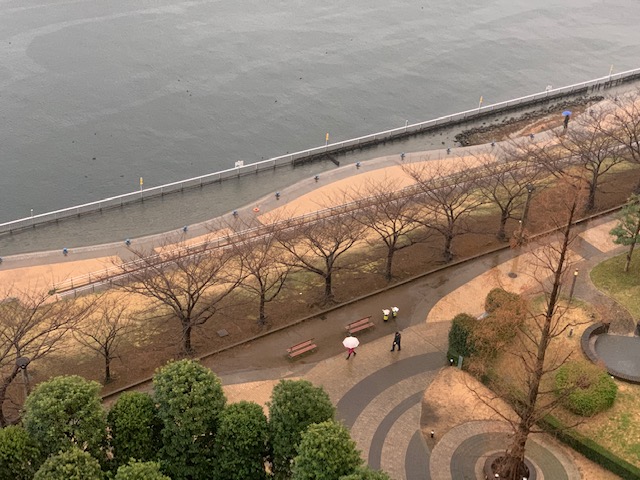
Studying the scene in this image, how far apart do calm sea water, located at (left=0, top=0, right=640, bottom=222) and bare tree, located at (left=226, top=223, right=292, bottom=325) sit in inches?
1016

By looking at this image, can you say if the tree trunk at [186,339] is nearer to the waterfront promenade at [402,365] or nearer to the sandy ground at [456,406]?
the waterfront promenade at [402,365]

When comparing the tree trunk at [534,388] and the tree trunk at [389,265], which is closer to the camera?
the tree trunk at [534,388]

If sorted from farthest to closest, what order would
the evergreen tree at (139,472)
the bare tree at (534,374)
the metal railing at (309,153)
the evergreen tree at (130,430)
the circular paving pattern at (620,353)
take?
the metal railing at (309,153) < the circular paving pattern at (620,353) < the bare tree at (534,374) < the evergreen tree at (130,430) < the evergreen tree at (139,472)

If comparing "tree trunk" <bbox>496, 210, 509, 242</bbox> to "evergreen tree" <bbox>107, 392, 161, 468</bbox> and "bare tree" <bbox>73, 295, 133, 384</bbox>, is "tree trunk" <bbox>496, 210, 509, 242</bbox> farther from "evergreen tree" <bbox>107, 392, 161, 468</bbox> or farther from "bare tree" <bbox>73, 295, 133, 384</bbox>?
"evergreen tree" <bbox>107, 392, 161, 468</bbox>

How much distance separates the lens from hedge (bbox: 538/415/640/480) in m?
34.1

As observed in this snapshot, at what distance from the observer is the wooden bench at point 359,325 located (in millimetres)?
44531

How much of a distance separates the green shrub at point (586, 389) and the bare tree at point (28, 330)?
26.6 metres

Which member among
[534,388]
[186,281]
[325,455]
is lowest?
[186,281]

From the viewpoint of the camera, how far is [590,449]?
115ft

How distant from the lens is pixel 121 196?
69.5m

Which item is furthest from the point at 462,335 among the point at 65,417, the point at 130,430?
the point at 65,417

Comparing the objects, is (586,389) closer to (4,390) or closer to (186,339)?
(186,339)

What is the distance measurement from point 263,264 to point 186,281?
Answer: 480 cm

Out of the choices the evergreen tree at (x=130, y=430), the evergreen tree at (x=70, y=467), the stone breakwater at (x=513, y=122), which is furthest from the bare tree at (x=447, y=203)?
the evergreen tree at (x=70, y=467)
